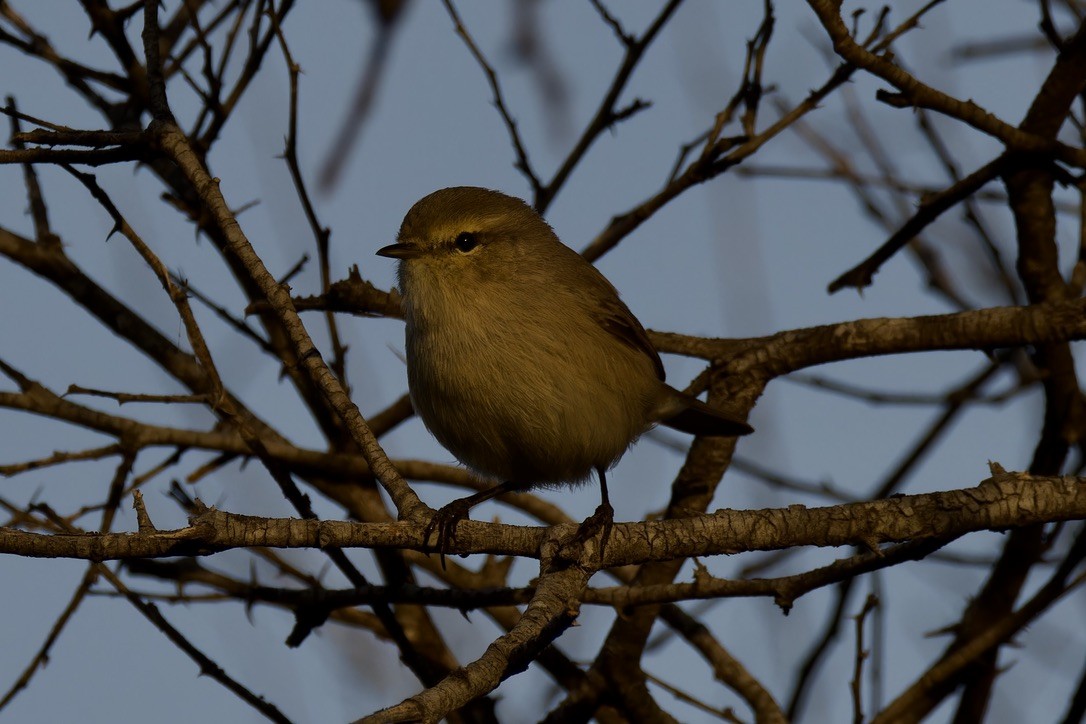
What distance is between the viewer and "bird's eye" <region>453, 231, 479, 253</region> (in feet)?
15.1

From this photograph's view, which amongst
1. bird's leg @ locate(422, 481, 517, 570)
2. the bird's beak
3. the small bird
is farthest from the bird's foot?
the bird's beak

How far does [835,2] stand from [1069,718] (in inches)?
108

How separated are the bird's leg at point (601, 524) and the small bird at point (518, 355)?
0.02m

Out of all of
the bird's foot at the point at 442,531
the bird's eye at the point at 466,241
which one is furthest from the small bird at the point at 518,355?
the bird's foot at the point at 442,531

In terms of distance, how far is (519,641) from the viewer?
8.52 ft

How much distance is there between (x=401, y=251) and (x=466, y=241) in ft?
0.86

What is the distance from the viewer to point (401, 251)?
4.55 meters

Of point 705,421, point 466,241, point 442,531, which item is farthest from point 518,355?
point 442,531

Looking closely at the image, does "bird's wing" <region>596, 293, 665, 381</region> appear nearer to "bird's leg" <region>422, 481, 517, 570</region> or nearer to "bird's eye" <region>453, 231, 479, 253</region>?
"bird's eye" <region>453, 231, 479, 253</region>

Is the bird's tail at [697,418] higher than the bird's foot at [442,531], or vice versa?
the bird's tail at [697,418]

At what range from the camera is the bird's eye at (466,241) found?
15.1 feet

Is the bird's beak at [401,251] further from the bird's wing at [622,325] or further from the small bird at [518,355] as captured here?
the bird's wing at [622,325]

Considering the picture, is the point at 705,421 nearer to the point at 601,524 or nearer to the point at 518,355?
the point at 518,355

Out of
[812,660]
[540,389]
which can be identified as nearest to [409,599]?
[540,389]
